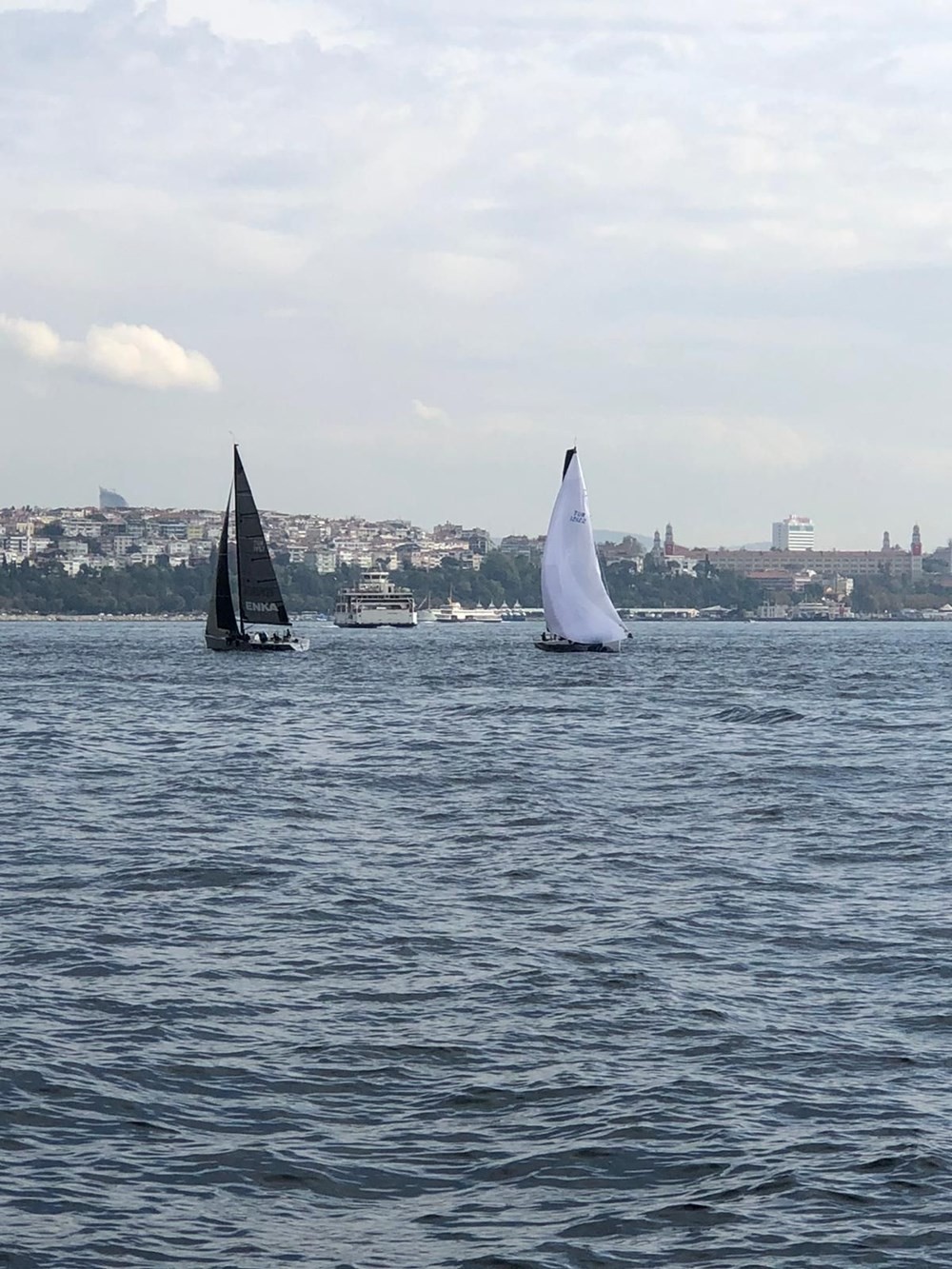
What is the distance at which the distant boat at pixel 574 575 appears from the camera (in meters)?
74.8

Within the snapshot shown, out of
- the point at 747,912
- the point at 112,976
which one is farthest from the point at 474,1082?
the point at 747,912

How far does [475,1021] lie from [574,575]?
62.9 meters

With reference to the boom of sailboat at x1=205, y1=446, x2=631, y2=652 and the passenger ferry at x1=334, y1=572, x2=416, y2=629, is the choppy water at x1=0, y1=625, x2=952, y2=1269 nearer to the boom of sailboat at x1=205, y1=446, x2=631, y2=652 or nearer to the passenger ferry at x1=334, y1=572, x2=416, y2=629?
the boom of sailboat at x1=205, y1=446, x2=631, y2=652

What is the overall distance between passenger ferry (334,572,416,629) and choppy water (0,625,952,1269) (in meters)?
153

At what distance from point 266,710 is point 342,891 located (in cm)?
2990

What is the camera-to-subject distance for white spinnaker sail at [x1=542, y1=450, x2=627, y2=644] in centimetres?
7475

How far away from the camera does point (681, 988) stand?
13.4 m

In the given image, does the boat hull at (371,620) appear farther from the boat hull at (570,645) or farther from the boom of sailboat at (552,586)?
the boat hull at (570,645)

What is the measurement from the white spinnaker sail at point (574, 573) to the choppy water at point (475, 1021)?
45820 mm

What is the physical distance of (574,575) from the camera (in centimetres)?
7500

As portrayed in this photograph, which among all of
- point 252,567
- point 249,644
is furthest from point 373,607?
point 252,567

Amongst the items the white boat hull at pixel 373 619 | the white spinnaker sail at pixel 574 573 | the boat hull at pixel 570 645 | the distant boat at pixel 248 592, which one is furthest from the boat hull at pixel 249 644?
the white boat hull at pixel 373 619

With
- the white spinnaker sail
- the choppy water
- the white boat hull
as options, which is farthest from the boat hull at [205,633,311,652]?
the white boat hull

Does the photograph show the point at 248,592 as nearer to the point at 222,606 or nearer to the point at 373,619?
the point at 222,606
